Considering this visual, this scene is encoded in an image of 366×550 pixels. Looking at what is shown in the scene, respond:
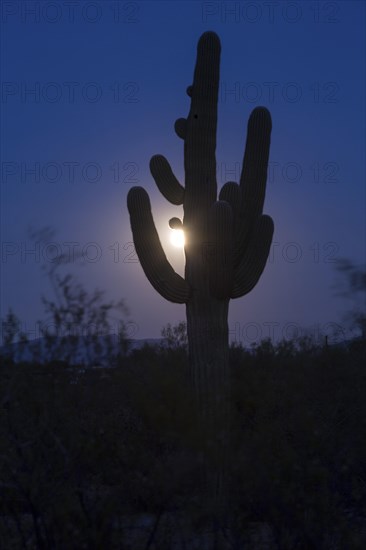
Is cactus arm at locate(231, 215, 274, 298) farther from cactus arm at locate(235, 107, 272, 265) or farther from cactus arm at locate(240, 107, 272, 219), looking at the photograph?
cactus arm at locate(240, 107, 272, 219)

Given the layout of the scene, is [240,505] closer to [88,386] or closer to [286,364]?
[88,386]

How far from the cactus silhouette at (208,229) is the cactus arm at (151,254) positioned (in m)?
0.01

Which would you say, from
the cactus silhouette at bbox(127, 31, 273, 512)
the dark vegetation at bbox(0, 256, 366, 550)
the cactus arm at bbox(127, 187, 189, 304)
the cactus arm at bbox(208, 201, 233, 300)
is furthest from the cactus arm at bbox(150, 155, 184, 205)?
the dark vegetation at bbox(0, 256, 366, 550)

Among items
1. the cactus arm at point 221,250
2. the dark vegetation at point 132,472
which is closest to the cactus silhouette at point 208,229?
the cactus arm at point 221,250

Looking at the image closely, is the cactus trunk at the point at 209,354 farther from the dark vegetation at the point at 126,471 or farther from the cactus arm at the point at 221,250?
the dark vegetation at the point at 126,471

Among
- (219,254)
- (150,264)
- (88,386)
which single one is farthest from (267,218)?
(88,386)

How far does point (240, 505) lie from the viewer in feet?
16.9

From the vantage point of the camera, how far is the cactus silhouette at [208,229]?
7730mm

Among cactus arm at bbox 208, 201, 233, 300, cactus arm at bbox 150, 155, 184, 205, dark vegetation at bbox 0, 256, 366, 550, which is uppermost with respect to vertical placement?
cactus arm at bbox 150, 155, 184, 205

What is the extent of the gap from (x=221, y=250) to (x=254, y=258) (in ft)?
2.22

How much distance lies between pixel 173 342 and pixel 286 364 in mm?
5293

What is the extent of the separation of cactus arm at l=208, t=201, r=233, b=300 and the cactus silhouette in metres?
0.01

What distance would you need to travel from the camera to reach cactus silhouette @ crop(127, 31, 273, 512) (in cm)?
773

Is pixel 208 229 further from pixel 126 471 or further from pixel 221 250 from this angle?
pixel 126 471
